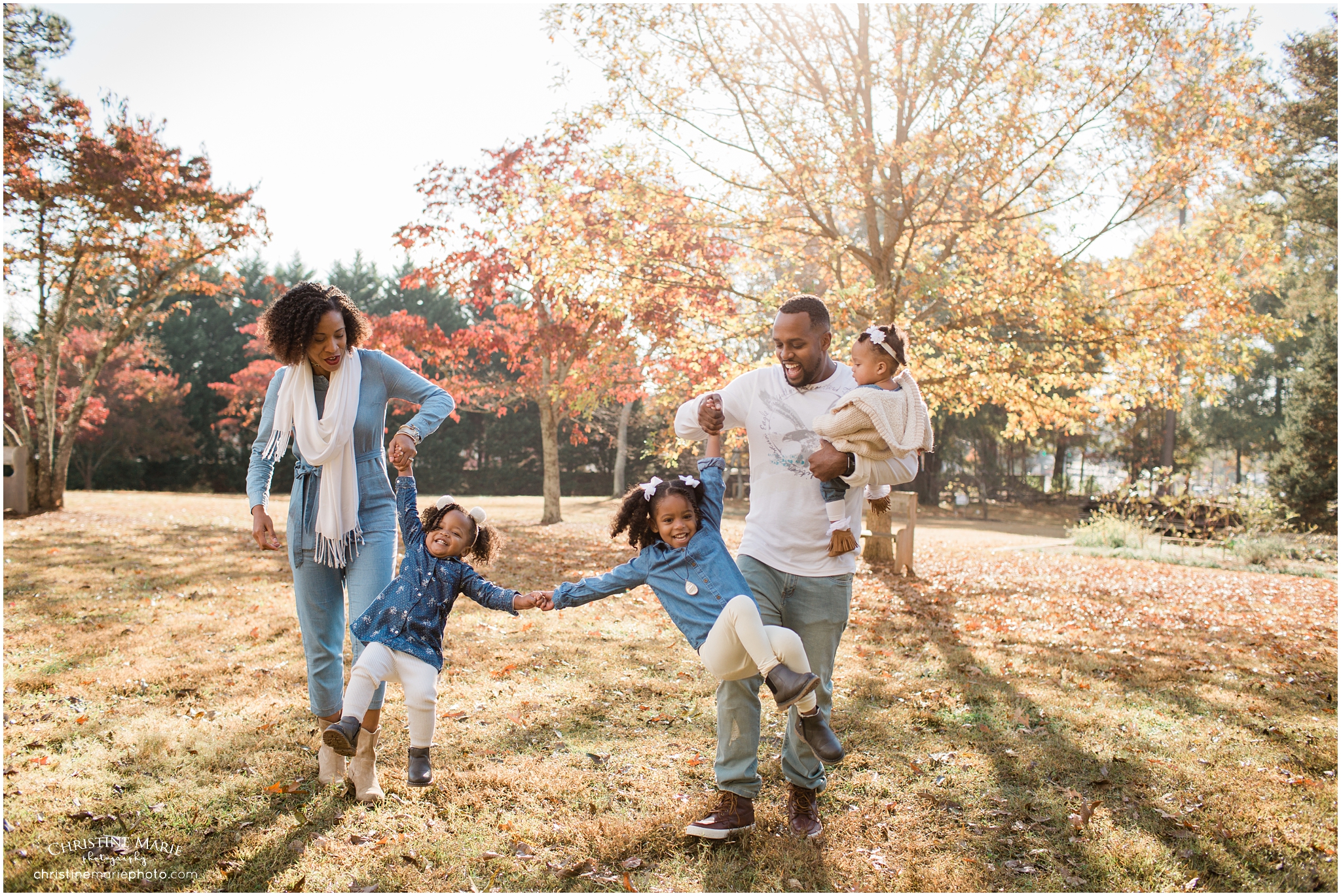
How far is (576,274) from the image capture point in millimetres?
9070

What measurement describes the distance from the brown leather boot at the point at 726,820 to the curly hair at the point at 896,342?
5.63ft

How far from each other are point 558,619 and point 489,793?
3.69 meters

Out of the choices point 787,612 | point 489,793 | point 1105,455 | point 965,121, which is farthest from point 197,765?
point 1105,455

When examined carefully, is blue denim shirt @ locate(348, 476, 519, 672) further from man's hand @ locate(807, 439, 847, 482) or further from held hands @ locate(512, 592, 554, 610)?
man's hand @ locate(807, 439, 847, 482)

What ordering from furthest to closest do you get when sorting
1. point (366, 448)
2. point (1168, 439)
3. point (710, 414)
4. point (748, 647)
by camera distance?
point (1168, 439) < point (366, 448) < point (710, 414) < point (748, 647)

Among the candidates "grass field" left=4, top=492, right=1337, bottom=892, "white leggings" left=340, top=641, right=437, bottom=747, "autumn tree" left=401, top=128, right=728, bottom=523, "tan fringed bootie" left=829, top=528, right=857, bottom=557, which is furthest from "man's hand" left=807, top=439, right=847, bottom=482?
"autumn tree" left=401, top=128, right=728, bottom=523

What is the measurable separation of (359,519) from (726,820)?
6.08 feet

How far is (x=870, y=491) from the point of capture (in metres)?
3.23

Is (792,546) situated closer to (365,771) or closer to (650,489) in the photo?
(650,489)

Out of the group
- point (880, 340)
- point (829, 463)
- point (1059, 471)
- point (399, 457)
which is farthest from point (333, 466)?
point (1059, 471)

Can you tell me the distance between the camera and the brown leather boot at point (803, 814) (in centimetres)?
317

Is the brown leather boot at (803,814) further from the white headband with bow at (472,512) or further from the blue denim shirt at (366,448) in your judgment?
the blue denim shirt at (366,448)

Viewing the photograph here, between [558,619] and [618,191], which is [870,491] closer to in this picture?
[558,619]

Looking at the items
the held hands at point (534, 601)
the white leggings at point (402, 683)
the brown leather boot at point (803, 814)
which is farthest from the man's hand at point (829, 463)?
the white leggings at point (402, 683)
